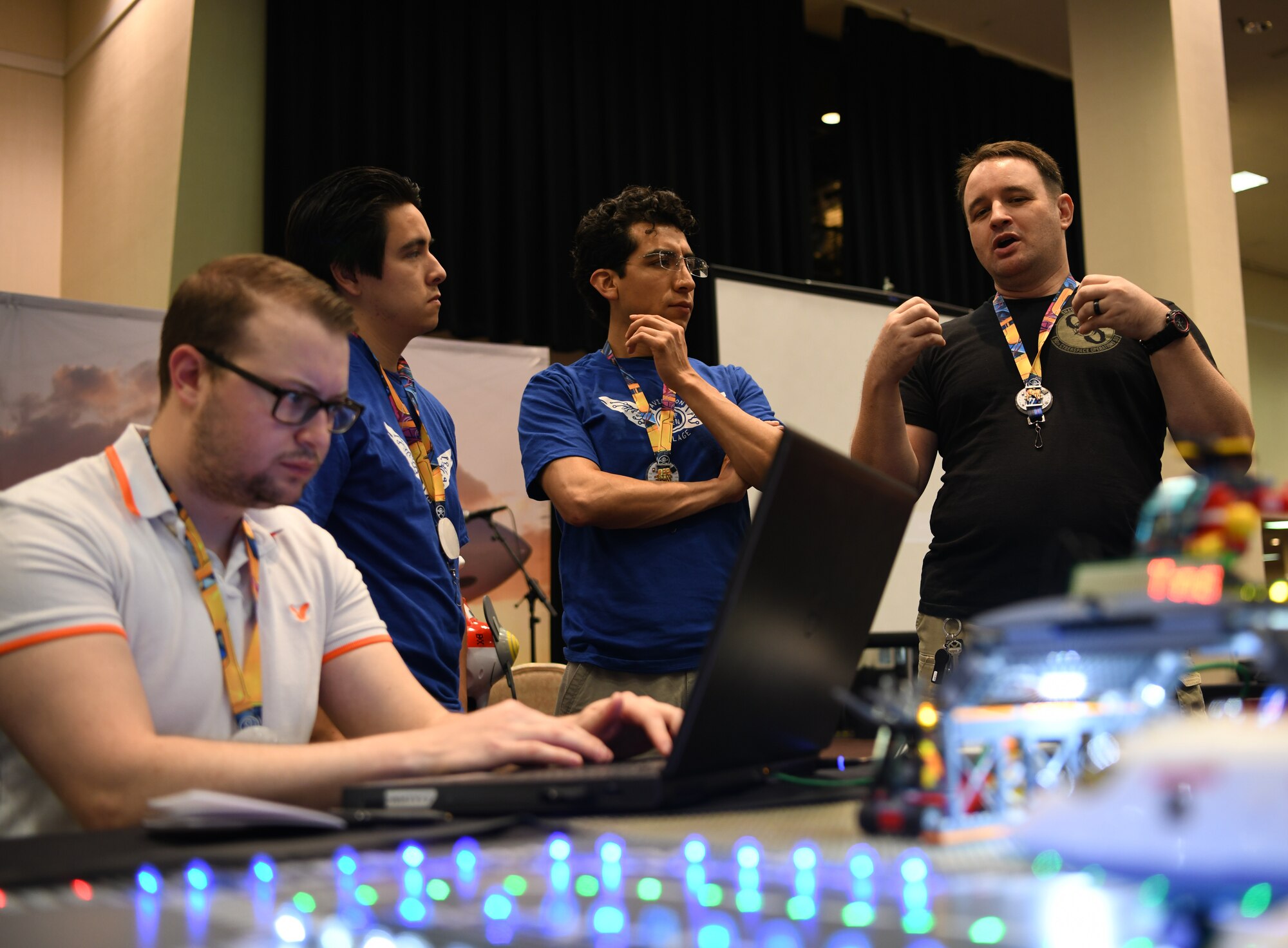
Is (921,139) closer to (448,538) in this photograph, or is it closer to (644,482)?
(644,482)

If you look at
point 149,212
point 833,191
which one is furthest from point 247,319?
point 833,191

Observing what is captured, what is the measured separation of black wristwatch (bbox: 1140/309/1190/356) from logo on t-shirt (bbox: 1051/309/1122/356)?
0.50 ft

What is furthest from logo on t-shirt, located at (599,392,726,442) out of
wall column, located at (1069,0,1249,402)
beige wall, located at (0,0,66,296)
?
beige wall, located at (0,0,66,296)

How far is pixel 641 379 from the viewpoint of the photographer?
7.41 ft

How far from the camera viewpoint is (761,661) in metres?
0.87

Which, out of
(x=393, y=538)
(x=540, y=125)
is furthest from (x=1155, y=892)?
(x=540, y=125)

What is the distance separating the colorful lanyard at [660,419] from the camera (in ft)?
7.02

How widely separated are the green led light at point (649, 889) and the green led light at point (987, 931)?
15cm

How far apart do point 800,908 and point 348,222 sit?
181cm

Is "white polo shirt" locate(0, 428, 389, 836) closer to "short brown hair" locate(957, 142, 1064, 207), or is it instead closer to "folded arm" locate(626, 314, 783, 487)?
"folded arm" locate(626, 314, 783, 487)

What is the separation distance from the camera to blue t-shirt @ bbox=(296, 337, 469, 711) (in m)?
1.76

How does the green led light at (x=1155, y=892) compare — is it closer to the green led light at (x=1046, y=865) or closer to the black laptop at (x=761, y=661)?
the green led light at (x=1046, y=865)

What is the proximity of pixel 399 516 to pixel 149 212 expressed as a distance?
→ 11.6ft

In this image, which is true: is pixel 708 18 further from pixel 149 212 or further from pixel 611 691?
pixel 611 691
